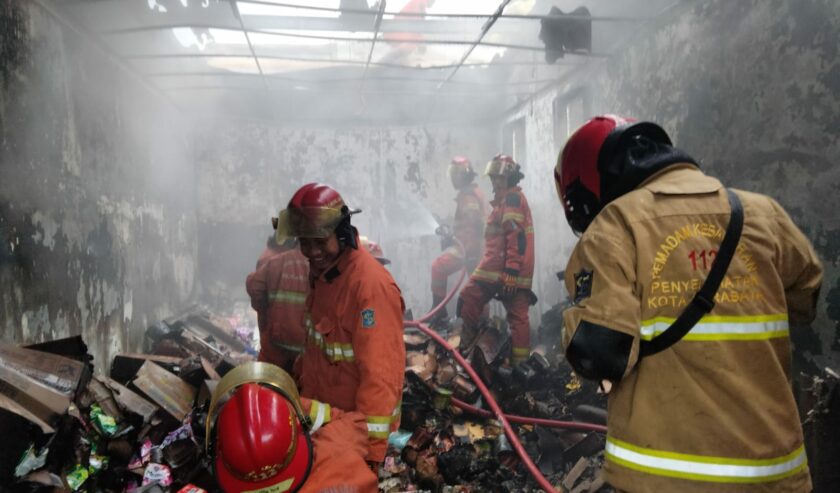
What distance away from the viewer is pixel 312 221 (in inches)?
106

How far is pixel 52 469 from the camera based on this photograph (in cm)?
246

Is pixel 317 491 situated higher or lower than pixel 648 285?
lower

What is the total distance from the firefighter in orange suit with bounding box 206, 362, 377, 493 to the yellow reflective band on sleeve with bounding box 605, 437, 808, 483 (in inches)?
39.5

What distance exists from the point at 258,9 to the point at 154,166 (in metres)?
3.32

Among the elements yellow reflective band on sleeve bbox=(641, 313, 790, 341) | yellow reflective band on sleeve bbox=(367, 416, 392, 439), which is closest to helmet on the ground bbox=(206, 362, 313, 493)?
yellow reflective band on sleeve bbox=(367, 416, 392, 439)

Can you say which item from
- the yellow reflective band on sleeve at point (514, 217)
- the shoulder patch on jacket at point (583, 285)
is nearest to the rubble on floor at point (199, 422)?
the yellow reflective band on sleeve at point (514, 217)

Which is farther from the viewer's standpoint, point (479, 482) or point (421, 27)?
point (421, 27)

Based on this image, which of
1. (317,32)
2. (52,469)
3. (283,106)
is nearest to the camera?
(52,469)

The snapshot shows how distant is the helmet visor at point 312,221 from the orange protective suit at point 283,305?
1.18 meters

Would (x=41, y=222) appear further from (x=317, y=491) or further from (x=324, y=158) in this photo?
(x=324, y=158)

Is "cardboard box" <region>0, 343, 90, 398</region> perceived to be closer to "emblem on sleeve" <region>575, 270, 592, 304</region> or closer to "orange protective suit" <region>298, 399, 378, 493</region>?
"orange protective suit" <region>298, 399, 378, 493</region>

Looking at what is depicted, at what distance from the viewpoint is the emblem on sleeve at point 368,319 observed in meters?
2.40

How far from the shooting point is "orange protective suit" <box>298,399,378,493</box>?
6.06ft

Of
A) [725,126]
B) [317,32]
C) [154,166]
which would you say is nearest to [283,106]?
[154,166]
